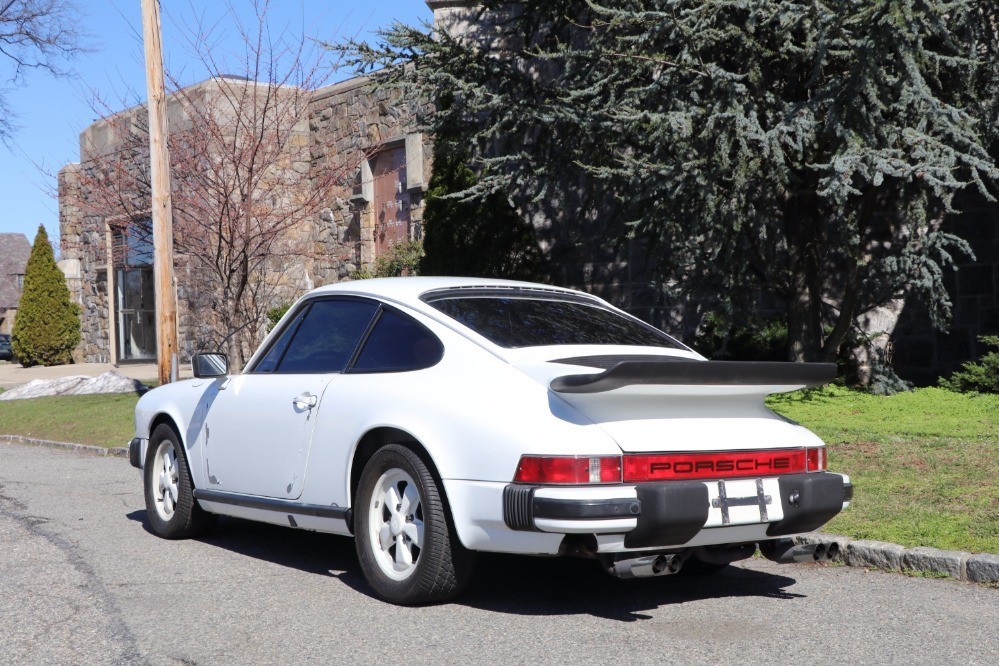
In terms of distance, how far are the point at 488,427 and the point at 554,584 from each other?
1.42 m

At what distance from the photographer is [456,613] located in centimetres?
511

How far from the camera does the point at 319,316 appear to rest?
6.40 meters

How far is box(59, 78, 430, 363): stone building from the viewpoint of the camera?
19.5m

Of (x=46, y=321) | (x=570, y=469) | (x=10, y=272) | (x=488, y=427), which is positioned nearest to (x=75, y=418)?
(x=488, y=427)

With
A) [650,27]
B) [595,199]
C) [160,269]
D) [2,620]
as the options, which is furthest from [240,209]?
[2,620]

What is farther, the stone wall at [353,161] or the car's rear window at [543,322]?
the stone wall at [353,161]

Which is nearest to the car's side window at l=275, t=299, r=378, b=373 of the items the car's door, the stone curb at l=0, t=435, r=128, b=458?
the car's door

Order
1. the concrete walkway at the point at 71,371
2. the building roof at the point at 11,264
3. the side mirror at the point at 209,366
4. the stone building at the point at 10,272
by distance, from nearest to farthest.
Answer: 1. the side mirror at the point at 209,366
2. the concrete walkway at the point at 71,371
3. the stone building at the point at 10,272
4. the building roof at the point at 11,264

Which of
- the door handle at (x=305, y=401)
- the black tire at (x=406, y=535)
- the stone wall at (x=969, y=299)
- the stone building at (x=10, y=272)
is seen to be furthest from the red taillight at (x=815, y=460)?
the stone building at (x=10, y=272)

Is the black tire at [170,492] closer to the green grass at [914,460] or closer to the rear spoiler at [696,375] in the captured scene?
the rear spoiler at [696,375]

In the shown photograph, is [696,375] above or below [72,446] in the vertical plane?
above

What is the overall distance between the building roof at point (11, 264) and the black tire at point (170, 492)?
2297 inches

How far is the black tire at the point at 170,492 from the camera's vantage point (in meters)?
7.04

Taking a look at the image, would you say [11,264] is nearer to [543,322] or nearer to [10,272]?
[10,272]
